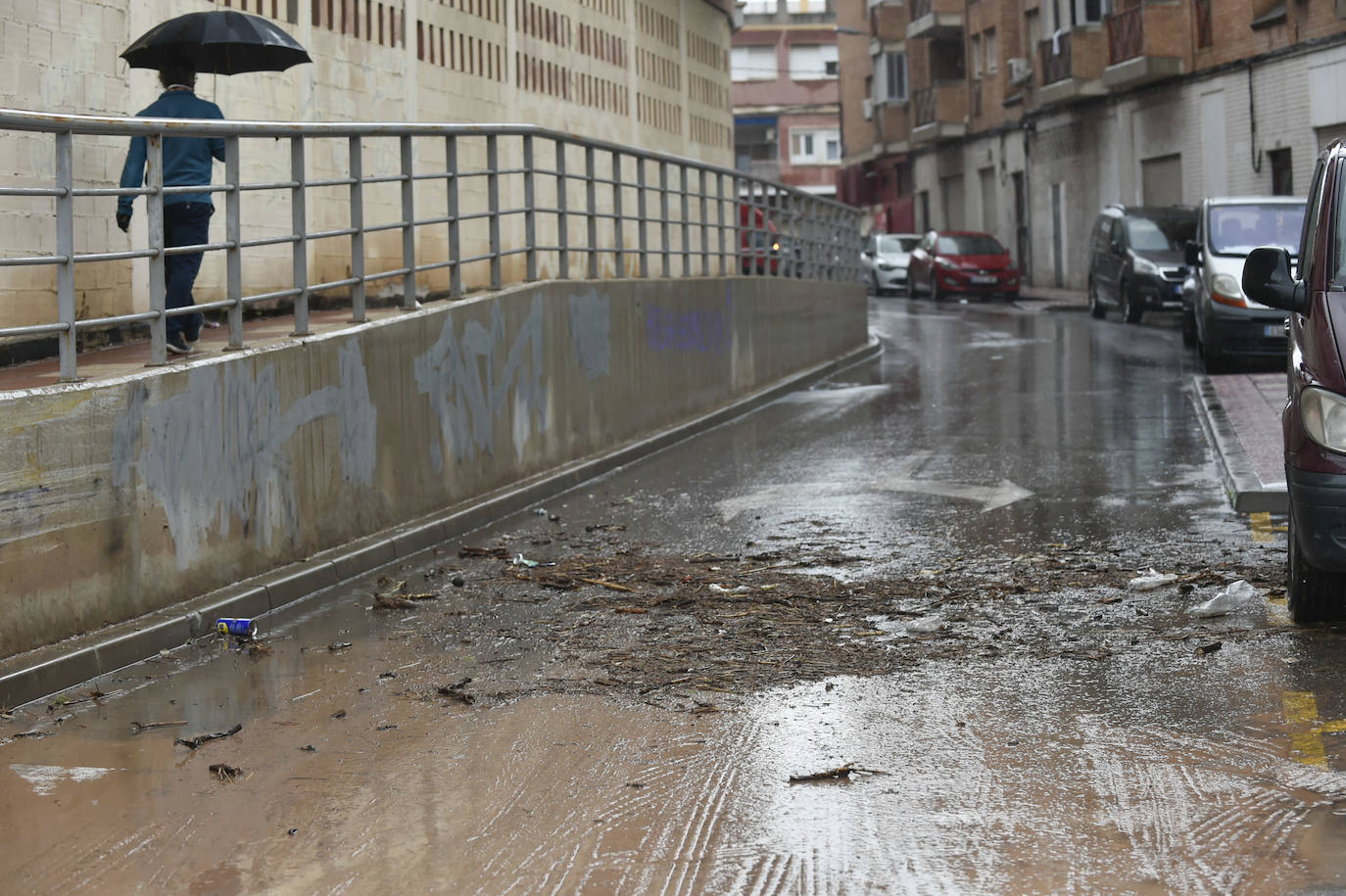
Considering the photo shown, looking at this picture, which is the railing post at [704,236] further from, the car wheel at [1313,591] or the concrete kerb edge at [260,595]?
the car wheel at [1313,591]

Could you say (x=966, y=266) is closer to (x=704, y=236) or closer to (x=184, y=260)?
(x=704, y=236)

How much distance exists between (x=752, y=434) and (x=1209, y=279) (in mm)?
6530

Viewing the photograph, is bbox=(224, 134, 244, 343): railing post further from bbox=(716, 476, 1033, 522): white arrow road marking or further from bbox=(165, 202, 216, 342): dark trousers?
bbox=(716, 476, 1033, 522): white arrow road marking

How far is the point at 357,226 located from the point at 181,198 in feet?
3.24

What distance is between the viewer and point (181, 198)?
10.1 meters

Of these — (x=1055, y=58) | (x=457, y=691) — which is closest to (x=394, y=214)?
(x=457, y=691)

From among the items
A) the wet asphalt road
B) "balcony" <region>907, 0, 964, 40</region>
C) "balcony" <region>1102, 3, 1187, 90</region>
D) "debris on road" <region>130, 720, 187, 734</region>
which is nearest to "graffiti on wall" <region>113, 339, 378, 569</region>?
the wet asphalt road

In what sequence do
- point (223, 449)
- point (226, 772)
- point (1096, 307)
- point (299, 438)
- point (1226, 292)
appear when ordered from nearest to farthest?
point (226, 772)
point (223, 449)
point (299, 438)
point (1226, 292)
point (1096, 307)

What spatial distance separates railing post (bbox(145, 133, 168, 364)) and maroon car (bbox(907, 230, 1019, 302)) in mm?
33553

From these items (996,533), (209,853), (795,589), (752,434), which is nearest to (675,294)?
(752,434)

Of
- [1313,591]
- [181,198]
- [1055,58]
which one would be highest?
[1055,58]

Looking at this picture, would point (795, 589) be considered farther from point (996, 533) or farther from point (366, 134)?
point (366, 134)

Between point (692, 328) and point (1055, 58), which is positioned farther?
point (1055, 58)

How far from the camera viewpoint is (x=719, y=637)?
24.1ft
